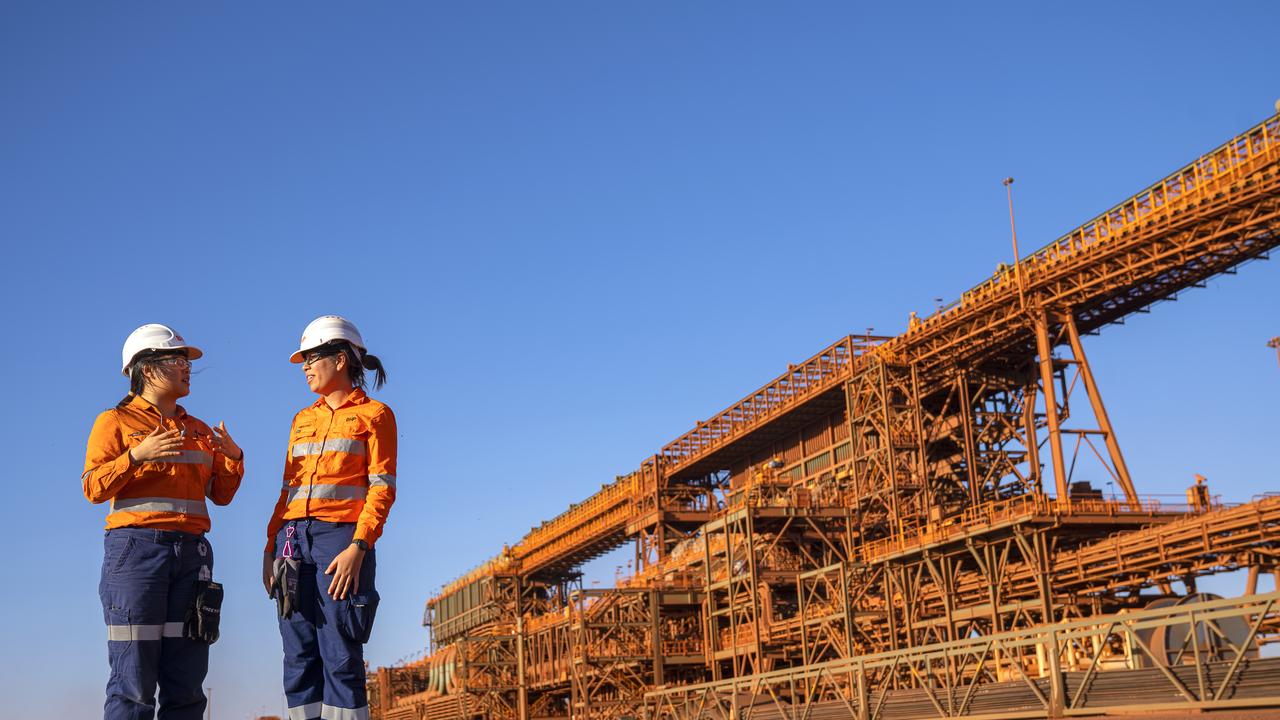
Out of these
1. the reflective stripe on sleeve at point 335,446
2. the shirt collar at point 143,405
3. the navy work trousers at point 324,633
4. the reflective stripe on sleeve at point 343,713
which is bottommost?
the reflective stripe on sleeve at point 343,713

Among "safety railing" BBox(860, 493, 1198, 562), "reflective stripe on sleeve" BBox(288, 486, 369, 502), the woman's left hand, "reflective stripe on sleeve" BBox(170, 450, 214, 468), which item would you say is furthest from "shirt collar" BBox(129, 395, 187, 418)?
"safety railing" BBox(860, 493, 1198, 562)

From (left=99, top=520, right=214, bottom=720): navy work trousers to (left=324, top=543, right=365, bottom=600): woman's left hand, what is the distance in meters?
1.23

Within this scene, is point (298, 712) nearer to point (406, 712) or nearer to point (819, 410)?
point (819, 410)

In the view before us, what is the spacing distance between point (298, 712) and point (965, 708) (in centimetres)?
1413

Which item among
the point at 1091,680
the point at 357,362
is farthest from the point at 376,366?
the point at 1091,680

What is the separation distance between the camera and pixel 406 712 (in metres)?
76.2

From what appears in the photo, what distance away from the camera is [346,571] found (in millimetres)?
8234

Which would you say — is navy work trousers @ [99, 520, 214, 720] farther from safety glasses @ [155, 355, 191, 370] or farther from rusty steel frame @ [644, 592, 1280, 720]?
rusty steel frame @ [644, 592, 1280, 720]

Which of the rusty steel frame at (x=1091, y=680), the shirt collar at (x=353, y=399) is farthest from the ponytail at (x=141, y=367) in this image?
the rusty steel frame at (x=1091, y=680)

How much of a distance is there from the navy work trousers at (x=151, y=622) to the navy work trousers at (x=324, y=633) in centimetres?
75

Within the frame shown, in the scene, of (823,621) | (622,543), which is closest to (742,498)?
(823,621)

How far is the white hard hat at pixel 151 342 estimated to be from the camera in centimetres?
927

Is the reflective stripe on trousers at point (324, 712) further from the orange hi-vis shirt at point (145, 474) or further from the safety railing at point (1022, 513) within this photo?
the safety railing at point (1022, 513)

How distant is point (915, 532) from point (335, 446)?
36825 mm
